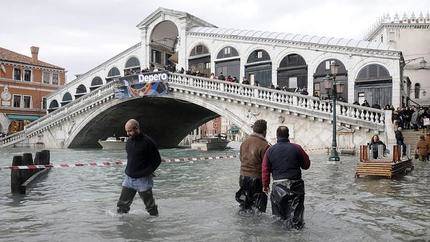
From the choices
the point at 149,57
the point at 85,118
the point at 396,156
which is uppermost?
the point at 149,57

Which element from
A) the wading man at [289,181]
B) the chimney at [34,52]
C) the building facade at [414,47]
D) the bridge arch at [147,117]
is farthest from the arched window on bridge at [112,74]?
the wading man at [289,181]

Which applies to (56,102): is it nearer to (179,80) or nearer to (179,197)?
(179,80)

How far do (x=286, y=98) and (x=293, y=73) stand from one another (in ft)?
19.2

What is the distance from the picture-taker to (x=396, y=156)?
43.3 ft

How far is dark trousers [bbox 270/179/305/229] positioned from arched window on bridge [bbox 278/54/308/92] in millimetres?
23342

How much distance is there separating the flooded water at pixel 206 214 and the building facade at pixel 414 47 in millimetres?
35005

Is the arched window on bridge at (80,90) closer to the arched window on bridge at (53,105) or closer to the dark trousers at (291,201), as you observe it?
the arched window on bridge at (53,105)

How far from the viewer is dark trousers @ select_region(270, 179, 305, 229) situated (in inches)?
254

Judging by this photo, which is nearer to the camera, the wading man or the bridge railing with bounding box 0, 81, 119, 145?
the wading man

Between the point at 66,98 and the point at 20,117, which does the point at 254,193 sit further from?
the point at 20,117

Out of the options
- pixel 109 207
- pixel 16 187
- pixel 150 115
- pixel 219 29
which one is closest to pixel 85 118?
pixel 150 115

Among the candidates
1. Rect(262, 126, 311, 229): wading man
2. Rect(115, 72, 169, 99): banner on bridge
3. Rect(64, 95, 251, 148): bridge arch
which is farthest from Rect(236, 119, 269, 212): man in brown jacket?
Rect(115, 72, 169, 99): banner on bridge

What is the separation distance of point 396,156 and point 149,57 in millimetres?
27088

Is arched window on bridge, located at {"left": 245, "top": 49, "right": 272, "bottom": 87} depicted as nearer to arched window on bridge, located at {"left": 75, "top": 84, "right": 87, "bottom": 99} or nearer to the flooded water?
arched window on bridge, located at {"left": 75, "top": 84, "right": 87, "bottom": 99}
